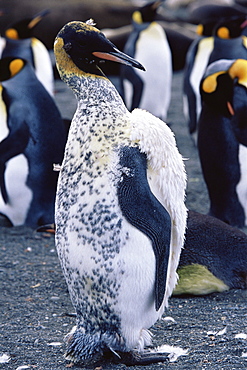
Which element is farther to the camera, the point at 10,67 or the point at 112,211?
the point at 10,67

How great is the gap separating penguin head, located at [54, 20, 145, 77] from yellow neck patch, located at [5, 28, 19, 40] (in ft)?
18.3

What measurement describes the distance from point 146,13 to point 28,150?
188 inches

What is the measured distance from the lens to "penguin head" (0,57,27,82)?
5555 mm

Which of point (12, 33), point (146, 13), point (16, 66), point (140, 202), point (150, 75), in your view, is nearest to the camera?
point (140, 202)

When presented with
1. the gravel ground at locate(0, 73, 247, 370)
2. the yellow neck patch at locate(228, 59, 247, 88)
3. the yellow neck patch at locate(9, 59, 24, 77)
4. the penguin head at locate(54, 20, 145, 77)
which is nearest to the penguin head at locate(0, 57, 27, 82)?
the yellow neck patch at locate(9, 59, 24, 77)

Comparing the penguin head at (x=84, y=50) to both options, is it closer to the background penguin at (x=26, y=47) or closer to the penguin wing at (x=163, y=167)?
the penguin wing at (x=163, y=167)

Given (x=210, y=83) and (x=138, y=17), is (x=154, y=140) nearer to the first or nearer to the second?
(x=210, y=83)

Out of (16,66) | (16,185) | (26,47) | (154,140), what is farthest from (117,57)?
(26,47)

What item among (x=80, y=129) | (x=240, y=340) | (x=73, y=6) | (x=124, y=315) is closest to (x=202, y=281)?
(x=240, y=340)

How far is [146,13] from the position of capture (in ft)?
31.2

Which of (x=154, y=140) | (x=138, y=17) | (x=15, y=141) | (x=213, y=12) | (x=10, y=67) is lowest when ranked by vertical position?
(x=213, y=12)

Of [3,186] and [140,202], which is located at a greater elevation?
[140,202]

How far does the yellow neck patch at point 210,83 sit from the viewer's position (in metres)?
4.99

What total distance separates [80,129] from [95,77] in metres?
0.23
